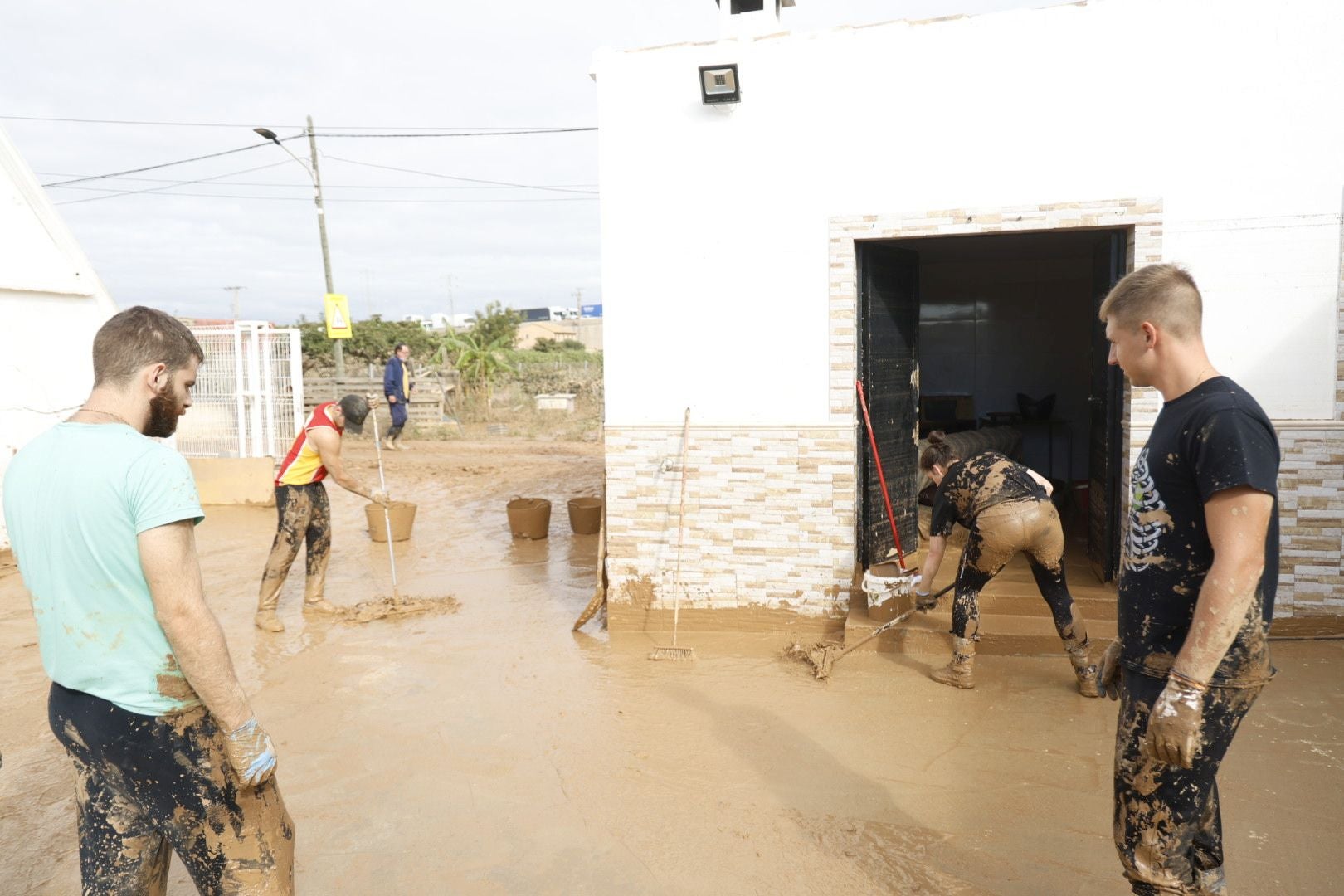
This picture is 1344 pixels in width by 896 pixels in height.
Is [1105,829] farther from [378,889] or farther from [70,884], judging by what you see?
[70,884]

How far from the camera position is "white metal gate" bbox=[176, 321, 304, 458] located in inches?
516

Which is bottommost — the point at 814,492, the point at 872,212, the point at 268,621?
the point at 268,621

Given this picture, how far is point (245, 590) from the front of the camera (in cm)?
873

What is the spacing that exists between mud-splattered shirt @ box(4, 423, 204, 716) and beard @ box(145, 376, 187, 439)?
0.13 meters

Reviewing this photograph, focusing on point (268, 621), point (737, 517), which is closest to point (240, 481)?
point (268, 621)

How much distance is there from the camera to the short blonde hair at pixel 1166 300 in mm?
2578

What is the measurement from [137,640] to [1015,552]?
14.8ft

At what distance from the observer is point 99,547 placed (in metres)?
2.45

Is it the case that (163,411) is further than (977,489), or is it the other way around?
(977,489)

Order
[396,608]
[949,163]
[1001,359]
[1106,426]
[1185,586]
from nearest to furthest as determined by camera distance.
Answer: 1. [1185,586]
2. [949,163]
3. [1106,426]
4. [396,608]
5. [1001,359]

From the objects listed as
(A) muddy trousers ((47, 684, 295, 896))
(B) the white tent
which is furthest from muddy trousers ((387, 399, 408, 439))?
(A) muddy trousers ((47, 684, 295, 896))

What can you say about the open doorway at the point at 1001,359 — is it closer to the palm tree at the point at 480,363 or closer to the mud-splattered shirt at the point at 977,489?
the mud-splattered shirt at the point at 977,489

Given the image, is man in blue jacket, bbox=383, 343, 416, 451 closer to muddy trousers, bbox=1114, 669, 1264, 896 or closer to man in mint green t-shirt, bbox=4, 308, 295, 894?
man in mint green t-shirt, bbox=4, 308, 295, 894

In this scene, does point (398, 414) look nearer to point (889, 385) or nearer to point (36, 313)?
point (36, 313)
